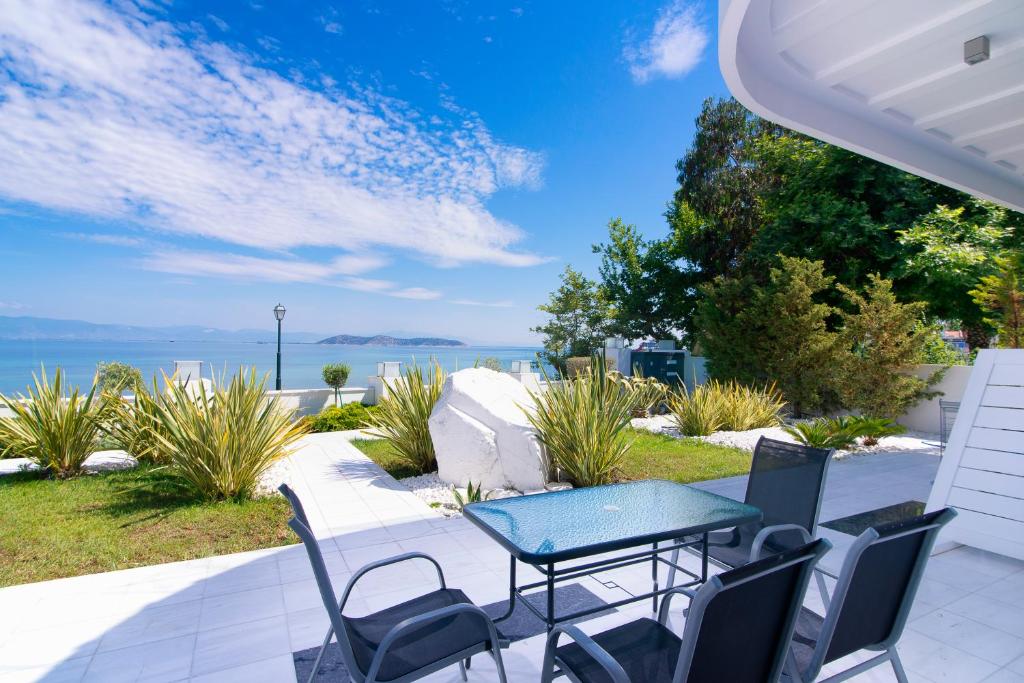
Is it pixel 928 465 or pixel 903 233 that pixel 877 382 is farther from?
pixel 903 233

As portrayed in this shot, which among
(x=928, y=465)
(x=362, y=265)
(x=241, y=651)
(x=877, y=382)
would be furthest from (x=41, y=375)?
(x=362, y=265)

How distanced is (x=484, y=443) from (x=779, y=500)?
120 inches

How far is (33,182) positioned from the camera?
1717 centimetres

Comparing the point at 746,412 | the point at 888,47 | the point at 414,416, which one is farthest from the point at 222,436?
the point at 746,412

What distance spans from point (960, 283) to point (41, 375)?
15.5 meters

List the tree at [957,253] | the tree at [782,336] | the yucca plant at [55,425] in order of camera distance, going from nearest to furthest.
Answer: the yucca plant at [55,425]
the tree at [782,336]
the tree at [957,253]

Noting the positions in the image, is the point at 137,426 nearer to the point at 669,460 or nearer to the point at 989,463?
the point at 669,460

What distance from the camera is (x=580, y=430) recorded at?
17.7ft

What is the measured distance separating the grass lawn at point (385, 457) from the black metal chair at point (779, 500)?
161 inches

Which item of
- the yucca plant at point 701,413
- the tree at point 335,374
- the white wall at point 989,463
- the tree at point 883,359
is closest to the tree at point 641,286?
the tree at point 883,359

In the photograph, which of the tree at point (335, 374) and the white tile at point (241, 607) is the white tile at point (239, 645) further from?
the tree at point (335, 374)

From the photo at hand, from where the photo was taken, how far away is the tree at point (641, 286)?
741 inches

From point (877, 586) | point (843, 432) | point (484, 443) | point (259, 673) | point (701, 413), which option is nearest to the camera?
point (877, 586)

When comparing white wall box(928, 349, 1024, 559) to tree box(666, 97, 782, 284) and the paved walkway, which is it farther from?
tree box(666, 97, 782, 284)
